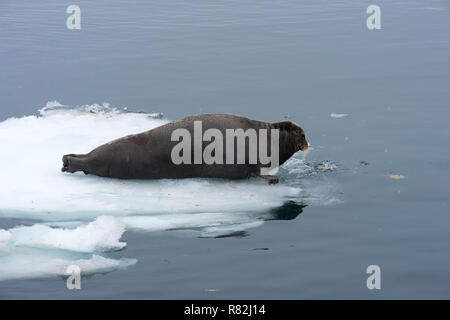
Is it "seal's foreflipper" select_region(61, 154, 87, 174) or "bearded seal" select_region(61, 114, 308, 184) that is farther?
"seal's foreflipper" select_region(61, 154, 87, 174)

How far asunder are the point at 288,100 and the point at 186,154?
11.9ft

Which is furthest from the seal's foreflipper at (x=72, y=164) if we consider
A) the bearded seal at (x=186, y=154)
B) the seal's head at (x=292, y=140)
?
the seal's head at (x=292, y=140)

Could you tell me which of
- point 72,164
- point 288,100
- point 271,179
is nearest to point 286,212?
point 271,179

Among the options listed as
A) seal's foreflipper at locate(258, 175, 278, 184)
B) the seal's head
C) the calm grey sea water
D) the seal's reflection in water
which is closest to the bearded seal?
seal's foreflipper at locate(258, 175, 278, 184)

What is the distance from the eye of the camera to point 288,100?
13016mm

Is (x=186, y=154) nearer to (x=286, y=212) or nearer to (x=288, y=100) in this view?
(x=286, y=212)

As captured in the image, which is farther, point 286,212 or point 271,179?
point 271,179

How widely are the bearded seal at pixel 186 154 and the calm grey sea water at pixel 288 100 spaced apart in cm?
95

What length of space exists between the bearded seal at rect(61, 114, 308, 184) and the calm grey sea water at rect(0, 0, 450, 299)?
95 centimetres

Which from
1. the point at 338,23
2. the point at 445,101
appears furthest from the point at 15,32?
the point at 445,101

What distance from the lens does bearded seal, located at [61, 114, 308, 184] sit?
386 inches

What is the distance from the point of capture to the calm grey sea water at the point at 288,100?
→ 758 cm

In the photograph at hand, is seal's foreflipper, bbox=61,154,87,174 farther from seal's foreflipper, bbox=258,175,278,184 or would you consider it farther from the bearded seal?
seal's foreflipper, bbox=258,175,278,184

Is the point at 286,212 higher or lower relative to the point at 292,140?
lower
